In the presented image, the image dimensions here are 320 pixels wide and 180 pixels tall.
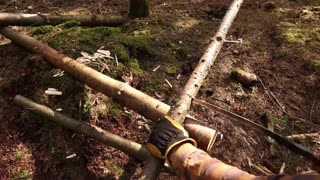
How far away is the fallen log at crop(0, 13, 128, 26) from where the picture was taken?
5.68 m

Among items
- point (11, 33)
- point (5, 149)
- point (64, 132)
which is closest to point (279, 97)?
point (64, 132)

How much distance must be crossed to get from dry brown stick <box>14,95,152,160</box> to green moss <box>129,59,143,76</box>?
126 centimetres

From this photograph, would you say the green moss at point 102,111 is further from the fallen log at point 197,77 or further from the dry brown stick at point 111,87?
the fallen log at point 197,77

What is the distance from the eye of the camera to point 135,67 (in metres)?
4.90

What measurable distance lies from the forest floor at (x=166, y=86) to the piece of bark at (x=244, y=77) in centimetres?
8

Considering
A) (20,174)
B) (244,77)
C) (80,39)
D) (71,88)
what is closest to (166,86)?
(244,77)

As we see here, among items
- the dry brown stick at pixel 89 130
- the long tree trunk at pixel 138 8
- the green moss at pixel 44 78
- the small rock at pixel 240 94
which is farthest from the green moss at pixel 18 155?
the long tree trunk at pixel 138 8

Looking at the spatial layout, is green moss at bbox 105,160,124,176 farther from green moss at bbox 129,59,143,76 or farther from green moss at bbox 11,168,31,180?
green moss at bbox 129,59,143,76

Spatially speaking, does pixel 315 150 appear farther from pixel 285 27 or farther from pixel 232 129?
pixel 285 27

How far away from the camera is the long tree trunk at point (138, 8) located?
6086 millimetres

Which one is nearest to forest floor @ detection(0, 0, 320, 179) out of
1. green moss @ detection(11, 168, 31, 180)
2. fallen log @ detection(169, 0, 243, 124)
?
green moss @ detection(11, 168, 31, 180)

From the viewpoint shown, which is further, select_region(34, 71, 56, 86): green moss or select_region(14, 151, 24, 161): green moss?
select_region(34, 71, 56, 86): green moss

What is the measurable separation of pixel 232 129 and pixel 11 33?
153 inches

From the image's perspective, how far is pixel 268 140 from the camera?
4.20 metres
